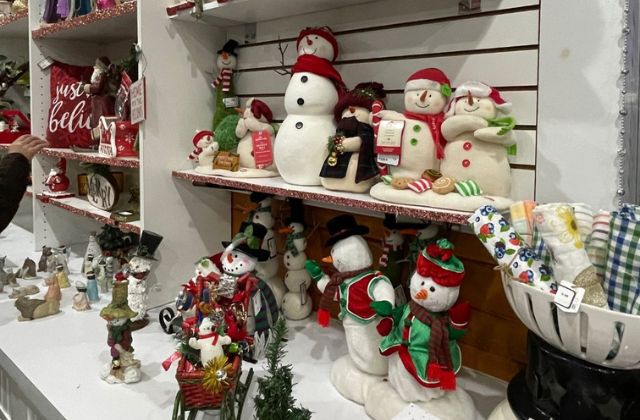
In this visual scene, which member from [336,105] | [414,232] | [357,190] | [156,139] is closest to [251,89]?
[156,139]

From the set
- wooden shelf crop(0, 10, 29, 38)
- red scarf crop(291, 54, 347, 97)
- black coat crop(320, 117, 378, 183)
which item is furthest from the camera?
wooden shelf crop(0, 10, 29, 38)

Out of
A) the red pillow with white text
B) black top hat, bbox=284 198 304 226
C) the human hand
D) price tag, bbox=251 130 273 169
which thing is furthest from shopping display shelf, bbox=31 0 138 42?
black top hat, bbox=284 198 304 226

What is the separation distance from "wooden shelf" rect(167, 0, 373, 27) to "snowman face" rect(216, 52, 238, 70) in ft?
0.37

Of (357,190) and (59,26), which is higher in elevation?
(59,26)

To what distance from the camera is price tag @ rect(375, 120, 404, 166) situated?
1.23 m

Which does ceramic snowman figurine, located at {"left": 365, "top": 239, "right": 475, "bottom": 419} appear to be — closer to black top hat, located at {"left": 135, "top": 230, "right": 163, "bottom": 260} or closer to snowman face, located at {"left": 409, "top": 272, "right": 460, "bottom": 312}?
snowman face, located at {"left": 409, "top": 272, "right": 460, "bottom": 312}

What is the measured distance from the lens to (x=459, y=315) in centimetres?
111

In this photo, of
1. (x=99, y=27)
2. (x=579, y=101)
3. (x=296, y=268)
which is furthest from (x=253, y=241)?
(x=99, y=27)

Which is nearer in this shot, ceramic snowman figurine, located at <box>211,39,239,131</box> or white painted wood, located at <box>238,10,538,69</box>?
white painted wood, located at <box>238,10,538,69</box>

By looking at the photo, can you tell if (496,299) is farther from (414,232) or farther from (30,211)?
(30,211)

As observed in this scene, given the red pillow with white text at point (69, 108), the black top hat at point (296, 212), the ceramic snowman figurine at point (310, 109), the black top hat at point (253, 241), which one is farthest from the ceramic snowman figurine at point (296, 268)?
the red pillow with white text at point (69, 108)

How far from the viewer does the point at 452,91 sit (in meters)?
1.33

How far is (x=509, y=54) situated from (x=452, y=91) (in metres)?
0.16

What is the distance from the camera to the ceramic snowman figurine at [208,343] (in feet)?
3.71
